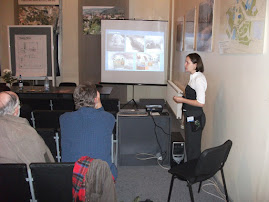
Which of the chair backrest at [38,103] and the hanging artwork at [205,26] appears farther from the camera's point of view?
the chair backrest at [38,103]

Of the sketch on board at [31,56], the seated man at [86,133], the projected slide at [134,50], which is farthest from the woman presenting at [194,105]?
the sketch on board at [31,56]

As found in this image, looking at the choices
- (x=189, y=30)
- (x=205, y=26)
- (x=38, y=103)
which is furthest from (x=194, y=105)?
(x=38, y=103)

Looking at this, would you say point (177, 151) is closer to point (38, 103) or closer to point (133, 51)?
point (38, 103)

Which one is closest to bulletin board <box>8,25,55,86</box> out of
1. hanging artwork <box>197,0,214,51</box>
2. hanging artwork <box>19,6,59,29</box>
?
hanging artwork <box>19,6,59,29</box>

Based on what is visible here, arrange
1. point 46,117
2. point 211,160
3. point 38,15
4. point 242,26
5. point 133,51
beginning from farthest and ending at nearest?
point 38,15
point 133,51
point 46,117
point 242,26
point 211,160

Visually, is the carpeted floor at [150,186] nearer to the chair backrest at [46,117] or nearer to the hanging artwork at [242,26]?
the chair backrest at [46,117]

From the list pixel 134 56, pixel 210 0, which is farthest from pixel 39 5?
pixel 210 0

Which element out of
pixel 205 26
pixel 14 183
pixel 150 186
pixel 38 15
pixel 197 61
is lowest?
pixel 150 186

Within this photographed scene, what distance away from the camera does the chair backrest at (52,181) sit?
1656mm

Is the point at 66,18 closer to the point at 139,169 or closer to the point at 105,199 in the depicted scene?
the point at 139,169

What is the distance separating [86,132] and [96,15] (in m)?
5.63

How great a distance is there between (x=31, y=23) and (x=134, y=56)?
9.39ft

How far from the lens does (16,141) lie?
5.63 feet

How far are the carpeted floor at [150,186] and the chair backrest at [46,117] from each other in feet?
3.25
